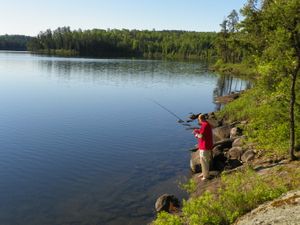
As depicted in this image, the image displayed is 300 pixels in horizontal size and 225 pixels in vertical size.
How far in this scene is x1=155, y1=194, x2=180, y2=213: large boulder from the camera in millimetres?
16484

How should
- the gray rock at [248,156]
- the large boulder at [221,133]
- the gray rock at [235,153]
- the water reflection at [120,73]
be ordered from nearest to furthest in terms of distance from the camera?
the gray rock at [248,156] < the gray rock at [235,153] < the large boulder at [221,133] < the water reflection at [120,73]

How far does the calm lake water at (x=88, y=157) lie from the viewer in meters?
17.0

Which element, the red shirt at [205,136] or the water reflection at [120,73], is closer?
the red shirt at [205,136]

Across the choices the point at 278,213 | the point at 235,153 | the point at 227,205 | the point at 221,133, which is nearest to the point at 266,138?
the point at 235,153

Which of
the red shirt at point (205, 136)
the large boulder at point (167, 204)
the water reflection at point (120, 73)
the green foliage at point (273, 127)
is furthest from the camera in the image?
the water reflection at point (120, 73)

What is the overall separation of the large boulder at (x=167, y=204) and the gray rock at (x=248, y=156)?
Answer: 4.94 meters

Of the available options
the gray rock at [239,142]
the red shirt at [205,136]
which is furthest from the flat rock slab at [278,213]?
the gray rock at [239,142]

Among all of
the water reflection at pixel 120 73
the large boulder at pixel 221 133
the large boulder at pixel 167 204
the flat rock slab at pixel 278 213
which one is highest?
the flat rock slab at pixel 278 213

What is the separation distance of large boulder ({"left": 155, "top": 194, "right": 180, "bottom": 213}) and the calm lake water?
1.42ft

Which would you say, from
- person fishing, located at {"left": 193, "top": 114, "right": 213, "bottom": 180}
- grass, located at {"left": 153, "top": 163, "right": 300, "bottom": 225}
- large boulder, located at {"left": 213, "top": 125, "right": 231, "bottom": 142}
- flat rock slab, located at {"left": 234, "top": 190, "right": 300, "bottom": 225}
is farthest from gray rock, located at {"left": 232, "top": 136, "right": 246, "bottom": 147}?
flat rock slab, located at {"left": 234, "top": 190, "right": 300, "bottom": 225}

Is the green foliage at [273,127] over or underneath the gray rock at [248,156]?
over

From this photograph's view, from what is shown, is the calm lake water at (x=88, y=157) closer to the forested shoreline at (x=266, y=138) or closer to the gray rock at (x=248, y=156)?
the forested shoreline at (x=266, y=138)

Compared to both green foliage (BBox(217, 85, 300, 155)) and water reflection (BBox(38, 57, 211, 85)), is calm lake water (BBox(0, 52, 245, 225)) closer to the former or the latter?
green foliage (BBox(217, 85, 300, 155))

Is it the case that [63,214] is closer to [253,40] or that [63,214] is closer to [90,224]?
[90,224]
